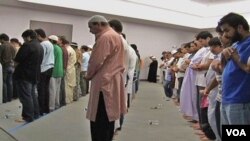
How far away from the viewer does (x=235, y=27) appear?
2516 mm

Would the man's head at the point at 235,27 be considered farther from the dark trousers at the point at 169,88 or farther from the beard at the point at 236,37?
the dark trousers at the point at 169,88

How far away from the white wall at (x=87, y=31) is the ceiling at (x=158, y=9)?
13.3 inches

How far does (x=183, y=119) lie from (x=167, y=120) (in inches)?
13.5

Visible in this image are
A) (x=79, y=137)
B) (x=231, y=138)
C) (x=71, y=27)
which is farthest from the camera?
(x=71, y=27)

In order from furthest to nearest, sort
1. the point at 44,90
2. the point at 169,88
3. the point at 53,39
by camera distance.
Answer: the point at 169,88
the point at 53,39
the point at 44,90

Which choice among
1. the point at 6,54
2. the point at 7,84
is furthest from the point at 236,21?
the point at 7,84

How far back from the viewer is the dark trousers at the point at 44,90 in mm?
6164

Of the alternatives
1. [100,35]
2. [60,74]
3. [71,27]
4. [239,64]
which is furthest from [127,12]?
[239,64]

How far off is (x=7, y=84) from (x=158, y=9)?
990 centimetres

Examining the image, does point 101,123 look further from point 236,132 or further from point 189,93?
point 189,93

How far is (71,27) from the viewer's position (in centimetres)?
1465

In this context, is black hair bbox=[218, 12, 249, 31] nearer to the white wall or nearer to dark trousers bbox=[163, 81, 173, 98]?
dark trousers bbox=[163, 81, 173, 98]

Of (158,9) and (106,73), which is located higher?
(158,9)

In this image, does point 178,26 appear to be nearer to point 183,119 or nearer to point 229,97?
point 183,119
